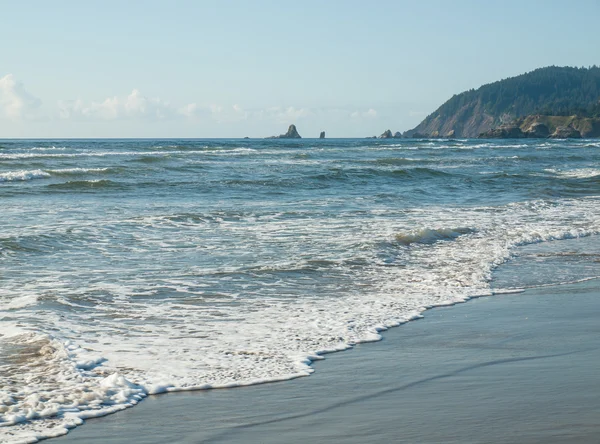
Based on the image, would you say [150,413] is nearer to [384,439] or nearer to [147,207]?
[384,439]

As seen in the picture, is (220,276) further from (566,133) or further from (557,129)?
(557,129)

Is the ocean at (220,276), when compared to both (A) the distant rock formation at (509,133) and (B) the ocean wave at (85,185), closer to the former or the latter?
(B) the ocean wave at (85,185)

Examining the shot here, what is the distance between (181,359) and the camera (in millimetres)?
5445

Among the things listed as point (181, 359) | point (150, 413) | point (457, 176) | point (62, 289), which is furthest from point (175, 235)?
point (457, 176)

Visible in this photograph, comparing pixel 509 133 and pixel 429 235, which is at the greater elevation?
pixel 509 133

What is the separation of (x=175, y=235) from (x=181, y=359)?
22.7ft

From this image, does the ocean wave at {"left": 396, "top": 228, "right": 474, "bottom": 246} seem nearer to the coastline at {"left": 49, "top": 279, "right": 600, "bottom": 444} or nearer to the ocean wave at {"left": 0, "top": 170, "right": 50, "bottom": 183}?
the coastline at {"left": 49, "top": 279, "right": 600, "bottom": 444}

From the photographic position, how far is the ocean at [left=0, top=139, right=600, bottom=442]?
16.8ft

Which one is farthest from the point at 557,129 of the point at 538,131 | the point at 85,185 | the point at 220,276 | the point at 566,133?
the point at 220,276

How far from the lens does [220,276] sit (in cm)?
880

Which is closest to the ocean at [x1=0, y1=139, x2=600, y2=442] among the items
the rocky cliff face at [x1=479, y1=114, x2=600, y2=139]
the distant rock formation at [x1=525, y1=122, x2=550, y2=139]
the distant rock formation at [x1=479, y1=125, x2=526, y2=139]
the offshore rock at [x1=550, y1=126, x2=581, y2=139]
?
the offshore rock at [x1=550, y1=126, x2=581, y2=139]

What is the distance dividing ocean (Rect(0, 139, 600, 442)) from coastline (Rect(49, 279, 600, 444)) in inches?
10.2

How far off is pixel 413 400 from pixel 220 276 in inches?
182

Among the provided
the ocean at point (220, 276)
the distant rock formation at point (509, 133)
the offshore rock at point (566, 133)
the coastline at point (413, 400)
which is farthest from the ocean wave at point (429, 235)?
the distant rock formation at point (509, 133)
